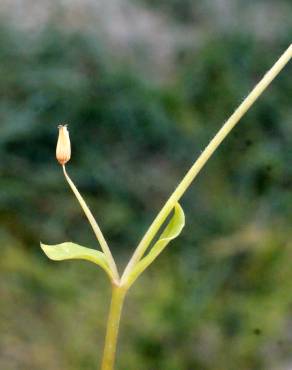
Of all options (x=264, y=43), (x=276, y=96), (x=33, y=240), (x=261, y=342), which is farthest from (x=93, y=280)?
(x=264, y=43)

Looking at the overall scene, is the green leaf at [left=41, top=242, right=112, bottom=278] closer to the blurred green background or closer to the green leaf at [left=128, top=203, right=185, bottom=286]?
the green leaf at [left=128, top=203, right=185, bottom=286]

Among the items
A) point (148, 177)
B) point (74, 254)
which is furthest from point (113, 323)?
point (148, 177)

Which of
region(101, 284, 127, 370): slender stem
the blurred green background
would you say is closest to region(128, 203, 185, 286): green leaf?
region(101, 284, 127, 370): slender stem

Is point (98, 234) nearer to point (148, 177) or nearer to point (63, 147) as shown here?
point (63, 147)

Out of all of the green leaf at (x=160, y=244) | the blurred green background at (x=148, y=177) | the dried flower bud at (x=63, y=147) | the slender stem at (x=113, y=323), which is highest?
the dried flower bud at (x=63, y=147)

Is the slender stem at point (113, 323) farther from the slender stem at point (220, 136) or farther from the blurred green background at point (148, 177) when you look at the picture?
the blurred green background at point (148, 177)

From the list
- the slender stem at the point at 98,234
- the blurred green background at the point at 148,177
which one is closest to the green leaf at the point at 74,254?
the slender stem at the point at 98,234

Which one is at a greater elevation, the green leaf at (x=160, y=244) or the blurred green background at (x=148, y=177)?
the green leaf at (x=160, y=244)
